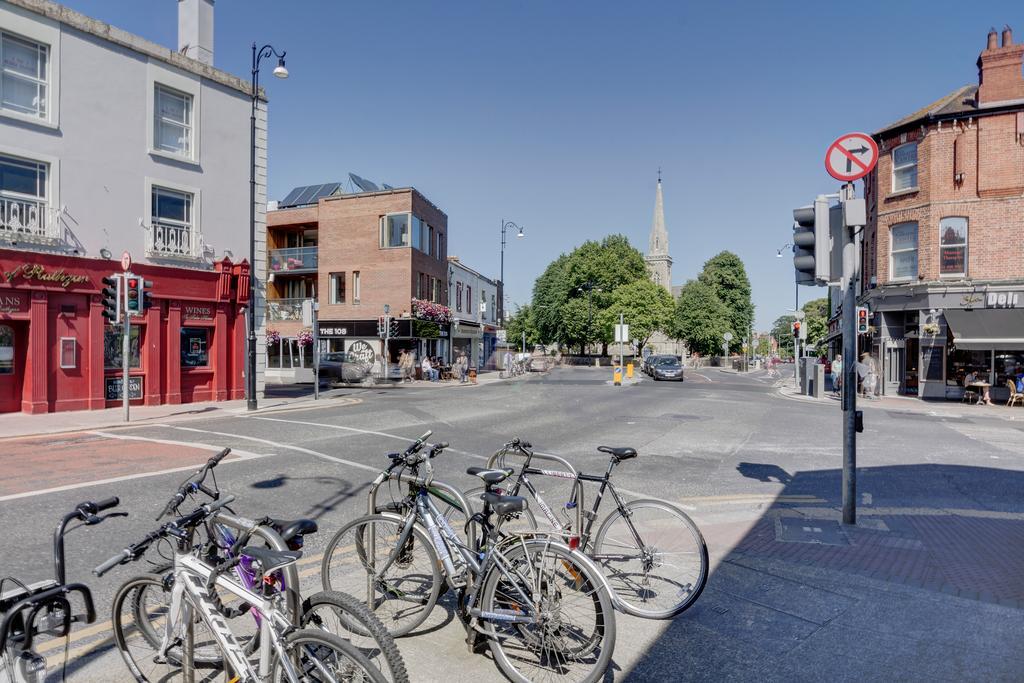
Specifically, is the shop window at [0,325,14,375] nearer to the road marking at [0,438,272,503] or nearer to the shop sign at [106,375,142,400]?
the shop sign at [106,375,142,400]

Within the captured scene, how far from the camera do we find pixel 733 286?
84500 mm

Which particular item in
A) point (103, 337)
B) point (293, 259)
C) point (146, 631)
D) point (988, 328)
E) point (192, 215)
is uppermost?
point (293, 259)

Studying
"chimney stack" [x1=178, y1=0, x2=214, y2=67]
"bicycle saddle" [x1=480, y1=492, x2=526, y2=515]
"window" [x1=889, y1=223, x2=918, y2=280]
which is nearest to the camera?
"bicycle saddle" [x1=480, y1=492, x2=526, y2=515]

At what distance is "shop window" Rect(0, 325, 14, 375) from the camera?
16.2 metres

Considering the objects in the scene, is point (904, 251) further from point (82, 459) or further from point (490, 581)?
point (82, 459)

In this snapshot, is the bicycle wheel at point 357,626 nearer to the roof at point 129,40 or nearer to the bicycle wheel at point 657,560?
the bicycle wheel at point 657,560

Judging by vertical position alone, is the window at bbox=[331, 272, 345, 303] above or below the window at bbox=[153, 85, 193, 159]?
below

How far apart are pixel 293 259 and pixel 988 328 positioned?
35.3 meters

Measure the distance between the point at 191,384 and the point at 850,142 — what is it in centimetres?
1981

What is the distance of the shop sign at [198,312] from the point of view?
19938mm

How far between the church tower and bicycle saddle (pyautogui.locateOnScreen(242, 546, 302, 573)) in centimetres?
11822

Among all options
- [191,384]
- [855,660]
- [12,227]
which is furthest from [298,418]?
[855,660]

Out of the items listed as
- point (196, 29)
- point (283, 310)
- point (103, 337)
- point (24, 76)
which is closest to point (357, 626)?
point (103, 337)

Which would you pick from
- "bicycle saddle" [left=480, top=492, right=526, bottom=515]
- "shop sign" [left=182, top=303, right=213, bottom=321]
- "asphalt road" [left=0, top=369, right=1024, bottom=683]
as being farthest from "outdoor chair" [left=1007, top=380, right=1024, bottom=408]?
"shop sign" [left=182, top=303, right=213, bottom=321]
